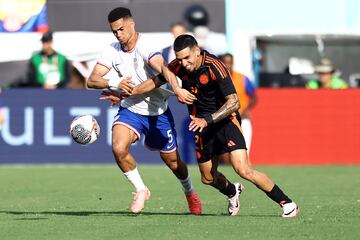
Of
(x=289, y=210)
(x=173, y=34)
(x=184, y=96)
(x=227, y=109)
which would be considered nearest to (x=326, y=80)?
(x=173, y=34)

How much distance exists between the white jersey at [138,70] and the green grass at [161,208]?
3.97 feet

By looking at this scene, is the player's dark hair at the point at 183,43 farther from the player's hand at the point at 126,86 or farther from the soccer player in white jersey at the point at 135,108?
the player's hand at the point at 126,86

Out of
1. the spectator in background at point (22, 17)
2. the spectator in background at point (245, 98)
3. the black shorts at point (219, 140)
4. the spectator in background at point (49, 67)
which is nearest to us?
the black shorts at point (219, 140)

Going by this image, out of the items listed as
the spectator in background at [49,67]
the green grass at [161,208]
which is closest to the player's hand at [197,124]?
the green grass at [161,208]

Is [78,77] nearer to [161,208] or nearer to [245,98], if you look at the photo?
[245,98]

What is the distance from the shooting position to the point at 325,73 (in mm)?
24156

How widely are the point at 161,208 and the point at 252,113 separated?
8.91 metres

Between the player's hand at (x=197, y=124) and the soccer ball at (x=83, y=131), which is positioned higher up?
the player's hand at (x=197, y=124)

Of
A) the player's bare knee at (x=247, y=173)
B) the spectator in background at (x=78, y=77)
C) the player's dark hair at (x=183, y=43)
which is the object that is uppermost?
the player's dark hair at (x=183, y=43)

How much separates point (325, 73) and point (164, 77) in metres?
12.1

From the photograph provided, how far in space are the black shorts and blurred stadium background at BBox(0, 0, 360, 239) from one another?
2.53 feet

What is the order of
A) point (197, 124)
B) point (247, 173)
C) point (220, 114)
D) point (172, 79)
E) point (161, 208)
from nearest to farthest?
1. point (197, 124)
2. point (220, 114)
3. point (247, 173)
4. point (172, 79)
5. point (161, 208)

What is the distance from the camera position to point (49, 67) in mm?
23953

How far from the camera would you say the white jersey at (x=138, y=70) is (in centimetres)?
1306
